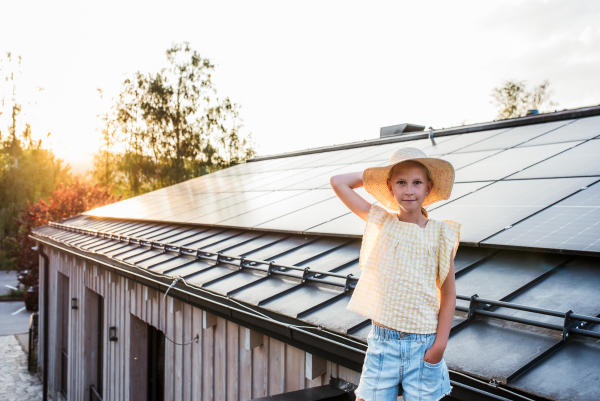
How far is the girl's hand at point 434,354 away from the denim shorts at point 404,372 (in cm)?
2

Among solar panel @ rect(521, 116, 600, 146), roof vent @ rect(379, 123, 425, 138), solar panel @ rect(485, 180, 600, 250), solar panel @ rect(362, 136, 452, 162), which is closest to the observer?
solar panel @ rect(485, 180, 600, 250)

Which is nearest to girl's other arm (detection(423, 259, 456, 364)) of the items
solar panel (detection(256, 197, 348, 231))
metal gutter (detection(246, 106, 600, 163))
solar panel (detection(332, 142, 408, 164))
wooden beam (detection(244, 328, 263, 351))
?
wooden beam (detection(244, 328, 263, 351))

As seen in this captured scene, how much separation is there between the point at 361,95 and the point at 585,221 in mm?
27672

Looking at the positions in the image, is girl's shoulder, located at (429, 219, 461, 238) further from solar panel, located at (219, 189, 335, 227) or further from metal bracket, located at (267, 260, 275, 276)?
solar panel, located at (219, 189, 335, 227)

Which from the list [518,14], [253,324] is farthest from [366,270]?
[518,14]

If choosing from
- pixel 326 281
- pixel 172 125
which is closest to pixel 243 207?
pixel 326 281

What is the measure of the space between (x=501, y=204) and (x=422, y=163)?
3.00m

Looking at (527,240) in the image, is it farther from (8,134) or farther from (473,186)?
(8,134)

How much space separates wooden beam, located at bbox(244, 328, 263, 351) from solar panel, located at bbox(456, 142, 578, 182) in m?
3.62

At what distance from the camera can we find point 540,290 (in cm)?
322

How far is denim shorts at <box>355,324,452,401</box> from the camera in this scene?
7.10 ft

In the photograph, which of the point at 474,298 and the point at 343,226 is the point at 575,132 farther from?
the point at 474,298

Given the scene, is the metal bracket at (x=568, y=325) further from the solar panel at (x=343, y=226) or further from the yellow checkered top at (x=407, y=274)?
the solar panel at (x=343, y=226)

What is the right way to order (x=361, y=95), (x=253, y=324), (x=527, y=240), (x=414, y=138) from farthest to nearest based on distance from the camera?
1. (x=361, y=95)
2. (x=414, y=138)
3. (x=253, y=324)
4. (x=527, y=240)
